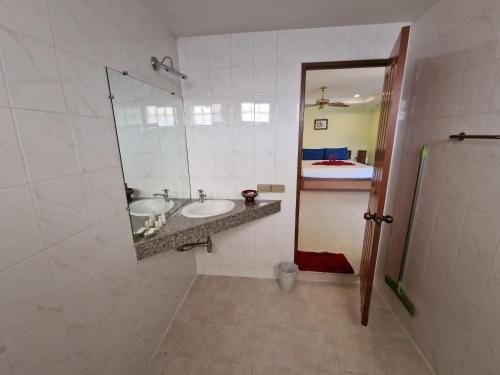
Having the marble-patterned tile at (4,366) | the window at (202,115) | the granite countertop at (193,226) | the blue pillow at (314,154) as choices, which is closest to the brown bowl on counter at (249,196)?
the granite countertop at (193,226)

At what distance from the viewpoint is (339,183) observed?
17.0 feet

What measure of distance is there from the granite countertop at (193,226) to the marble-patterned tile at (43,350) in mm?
507

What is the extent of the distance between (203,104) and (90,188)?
1.28 meters

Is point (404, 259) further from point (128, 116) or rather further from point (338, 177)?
point (338, 177)

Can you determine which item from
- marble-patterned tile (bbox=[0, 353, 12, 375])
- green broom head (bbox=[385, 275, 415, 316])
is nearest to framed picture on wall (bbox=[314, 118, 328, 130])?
green broom head (bbox=[385, 275, 415, 316])

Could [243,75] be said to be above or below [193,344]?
above

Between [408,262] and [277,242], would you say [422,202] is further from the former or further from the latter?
[277,242]

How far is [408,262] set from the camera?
62.3 inches

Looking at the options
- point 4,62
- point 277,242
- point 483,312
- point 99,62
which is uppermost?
point 99,62

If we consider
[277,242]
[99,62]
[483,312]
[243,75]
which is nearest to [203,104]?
[243,75]

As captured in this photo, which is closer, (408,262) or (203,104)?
(408,262)

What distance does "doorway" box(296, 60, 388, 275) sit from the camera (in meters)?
2.44

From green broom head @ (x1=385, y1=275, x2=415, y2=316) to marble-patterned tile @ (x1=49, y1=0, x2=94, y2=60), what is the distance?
8.12 ft

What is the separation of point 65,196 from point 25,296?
1.21ft
